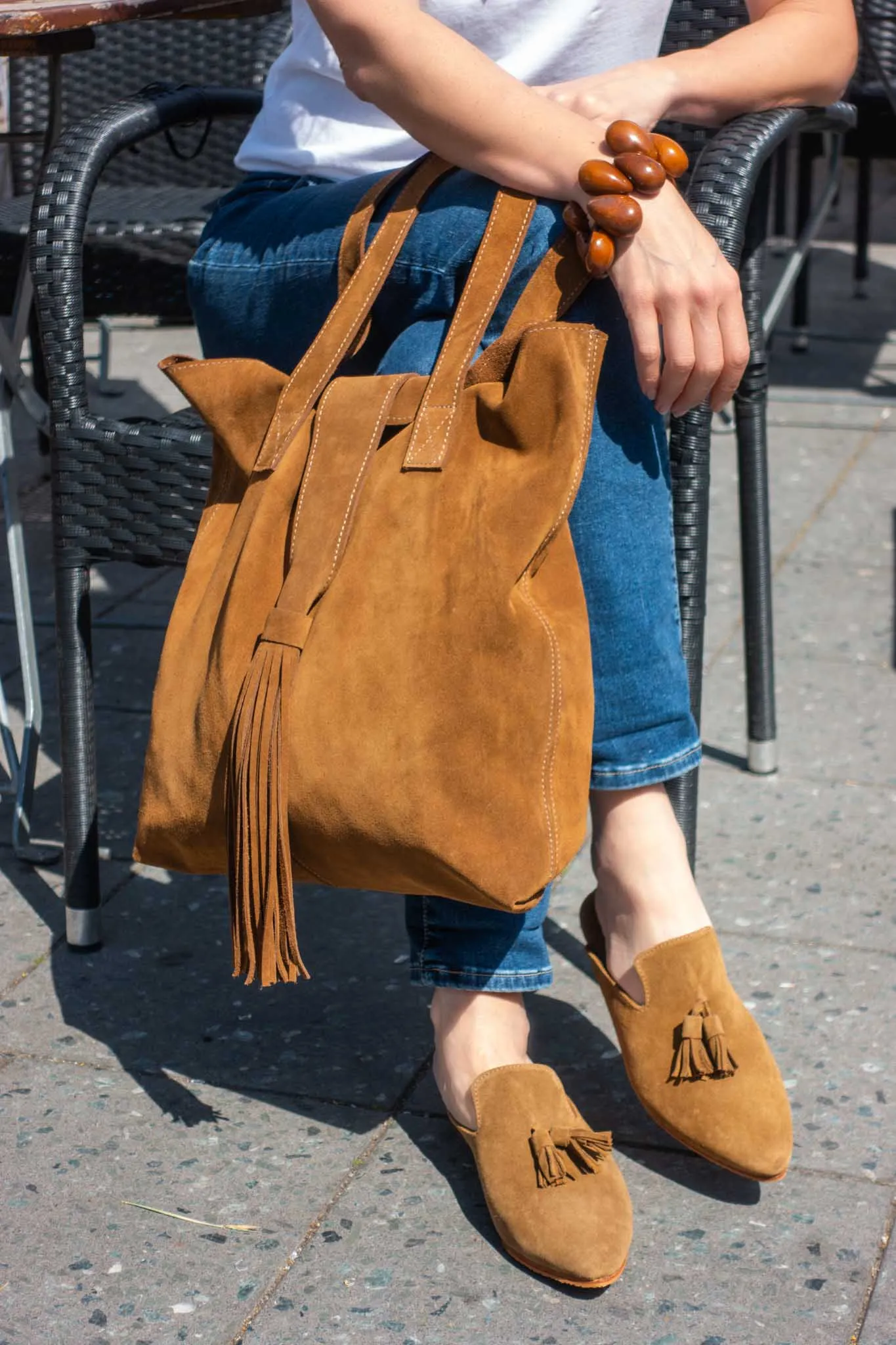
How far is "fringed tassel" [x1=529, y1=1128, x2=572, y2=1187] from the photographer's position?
4.72 ft

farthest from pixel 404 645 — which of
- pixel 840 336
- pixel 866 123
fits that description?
pixel 840 336

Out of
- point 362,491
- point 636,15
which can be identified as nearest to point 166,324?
point 636,15

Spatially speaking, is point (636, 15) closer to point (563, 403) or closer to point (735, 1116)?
point (563, 403)

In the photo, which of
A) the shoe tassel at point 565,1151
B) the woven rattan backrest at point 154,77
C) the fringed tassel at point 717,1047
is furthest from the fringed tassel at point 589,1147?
the woven rattan backrest at point 154,77

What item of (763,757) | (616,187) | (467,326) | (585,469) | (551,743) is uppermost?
(616,187)

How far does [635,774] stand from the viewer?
4.98 feet

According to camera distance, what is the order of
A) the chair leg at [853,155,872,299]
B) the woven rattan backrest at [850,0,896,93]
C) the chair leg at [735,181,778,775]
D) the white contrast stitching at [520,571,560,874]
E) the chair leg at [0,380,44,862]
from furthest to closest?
1. the chair leg at [853,155,872,299]
2. the woven rattan backrest at [850,0,896,93]
3. the chair leg at [0,380,44,862]
4. the chair leg at [735,181,778,775]
5. the white contrast stitching at [520,571,560,874]

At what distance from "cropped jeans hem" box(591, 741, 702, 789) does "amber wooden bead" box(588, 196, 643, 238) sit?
1.61 feet

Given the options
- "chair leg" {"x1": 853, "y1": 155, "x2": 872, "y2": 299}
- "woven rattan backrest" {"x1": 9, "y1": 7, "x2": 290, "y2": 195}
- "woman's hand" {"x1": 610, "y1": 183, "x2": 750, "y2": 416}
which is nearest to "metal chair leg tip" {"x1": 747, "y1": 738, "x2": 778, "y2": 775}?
"woman's hand" {"x1": 610, "y1": 183, "x2": 750, "y2": 416}

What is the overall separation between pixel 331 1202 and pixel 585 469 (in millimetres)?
736

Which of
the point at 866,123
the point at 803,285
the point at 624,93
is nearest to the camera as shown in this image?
the point at 624,93

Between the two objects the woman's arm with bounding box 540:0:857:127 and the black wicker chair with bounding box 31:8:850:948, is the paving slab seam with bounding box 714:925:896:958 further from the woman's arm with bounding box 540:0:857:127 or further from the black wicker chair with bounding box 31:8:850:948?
the woman's arm with bounding box 540:0:857:127

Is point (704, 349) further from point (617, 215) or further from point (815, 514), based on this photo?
point (815, 514)

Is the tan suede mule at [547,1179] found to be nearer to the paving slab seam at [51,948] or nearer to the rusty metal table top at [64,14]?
the paving slab seam at [51,948]
